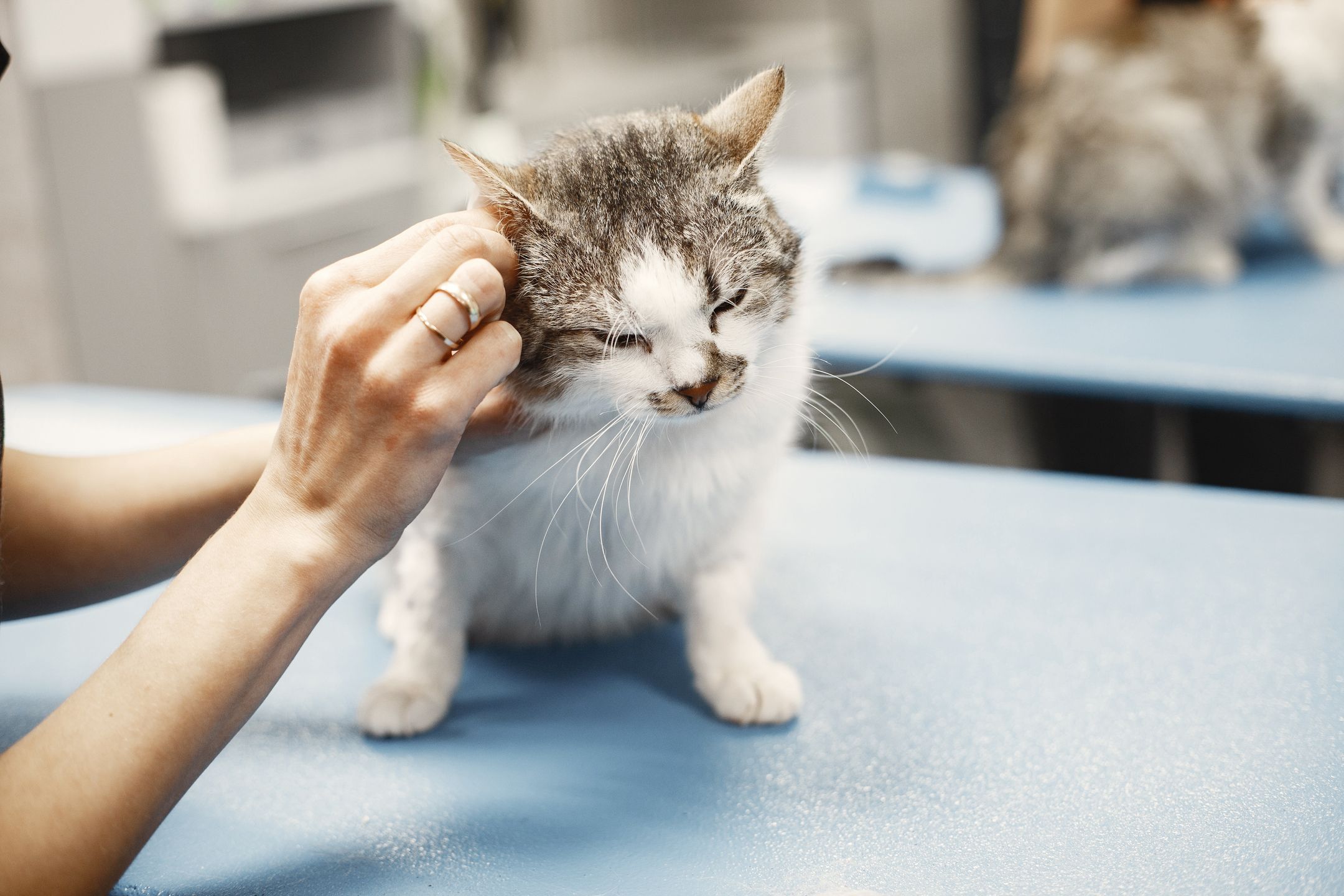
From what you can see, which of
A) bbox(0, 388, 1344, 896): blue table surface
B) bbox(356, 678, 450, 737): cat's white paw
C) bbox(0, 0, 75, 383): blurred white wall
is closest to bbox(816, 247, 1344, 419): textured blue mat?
bbox(0, 388, 1344, 896): blue table surface

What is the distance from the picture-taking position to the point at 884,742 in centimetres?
86

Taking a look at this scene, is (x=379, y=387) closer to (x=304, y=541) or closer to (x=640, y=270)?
(x=304, y=541)

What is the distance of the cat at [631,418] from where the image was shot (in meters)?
0.81

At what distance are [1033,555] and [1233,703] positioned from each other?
30 cm

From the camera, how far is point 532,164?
2.96ft

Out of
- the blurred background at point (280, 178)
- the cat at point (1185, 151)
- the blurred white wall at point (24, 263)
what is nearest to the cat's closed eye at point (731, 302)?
the blurred background at point (280, 178)

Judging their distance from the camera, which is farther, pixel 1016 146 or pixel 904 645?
pixel 1016 146

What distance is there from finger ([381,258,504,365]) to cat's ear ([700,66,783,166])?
288 millimetres

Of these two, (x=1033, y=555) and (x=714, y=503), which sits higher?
(x=714, y=503)

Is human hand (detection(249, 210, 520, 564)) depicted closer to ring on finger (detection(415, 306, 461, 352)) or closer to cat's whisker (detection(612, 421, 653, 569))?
ring on finger (detection(415, 306, 461, 352))

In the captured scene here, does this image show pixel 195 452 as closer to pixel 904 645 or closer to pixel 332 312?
pixel 332 312

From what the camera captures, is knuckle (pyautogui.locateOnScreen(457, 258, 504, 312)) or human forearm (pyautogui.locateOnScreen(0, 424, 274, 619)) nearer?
knuckle (pyautogui.locateOnScreen(457, 258, 504, 312))

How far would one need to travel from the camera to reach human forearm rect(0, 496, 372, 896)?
0.62m

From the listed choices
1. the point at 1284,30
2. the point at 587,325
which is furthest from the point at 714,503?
the point at 1284,30
